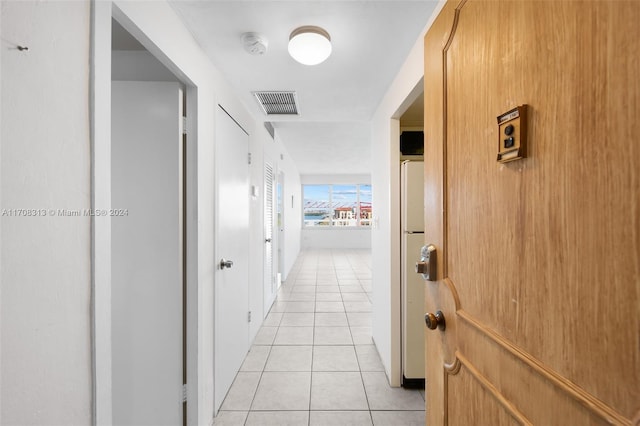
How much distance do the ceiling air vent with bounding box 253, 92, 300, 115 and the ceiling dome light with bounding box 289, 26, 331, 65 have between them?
0.78m

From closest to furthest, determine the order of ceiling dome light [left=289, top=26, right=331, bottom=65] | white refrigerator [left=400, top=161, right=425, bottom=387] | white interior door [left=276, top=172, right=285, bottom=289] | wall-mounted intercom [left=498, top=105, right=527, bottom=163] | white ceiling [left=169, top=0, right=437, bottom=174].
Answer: wall-mounted intercom [left=498, top=105, right=527, bottom=163] < white ceiling [left=169, top=0, right=437, bottom=174] < ceiling dome light [left=289, top=26, right=331, bottom=65] < white refrigerator [left=400, top=161, right=425, bottom=387] < white interior door [left=276, top=172, right=285, bottom=289]

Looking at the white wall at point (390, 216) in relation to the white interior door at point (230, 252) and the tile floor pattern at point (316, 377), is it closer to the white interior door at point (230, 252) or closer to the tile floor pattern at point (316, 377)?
the tile floor pattern at point (316, 377)

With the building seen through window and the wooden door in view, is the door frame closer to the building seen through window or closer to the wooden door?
the wooden door

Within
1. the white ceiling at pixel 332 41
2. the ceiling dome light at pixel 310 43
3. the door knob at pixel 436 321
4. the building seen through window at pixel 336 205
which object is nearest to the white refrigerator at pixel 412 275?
the white ceiling at pixel 332 41

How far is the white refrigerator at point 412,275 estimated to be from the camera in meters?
2.03

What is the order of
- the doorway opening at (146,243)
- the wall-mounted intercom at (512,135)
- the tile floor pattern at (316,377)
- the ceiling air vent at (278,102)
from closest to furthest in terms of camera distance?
the wall-mounted intercom at (512,135) → the doorway opening at (146,243) → the tile floor pattern at (316,377) → the ceiling air vent at (278,102)

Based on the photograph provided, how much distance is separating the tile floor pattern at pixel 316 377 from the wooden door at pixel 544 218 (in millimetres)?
1224

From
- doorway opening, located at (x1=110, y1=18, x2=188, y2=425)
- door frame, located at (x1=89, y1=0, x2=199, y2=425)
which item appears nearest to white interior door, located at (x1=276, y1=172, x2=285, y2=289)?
doorway opening, located at (x1=110, y1=18, x2=188, y2=425)

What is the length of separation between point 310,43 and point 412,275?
1.68 meters

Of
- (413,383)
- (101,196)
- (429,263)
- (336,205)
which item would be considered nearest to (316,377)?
(413,383)

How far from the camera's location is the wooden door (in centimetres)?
41

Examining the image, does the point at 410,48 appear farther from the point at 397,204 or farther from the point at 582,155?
the point at 582,155

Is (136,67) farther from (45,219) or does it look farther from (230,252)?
(230,252)

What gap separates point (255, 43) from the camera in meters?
1.52
